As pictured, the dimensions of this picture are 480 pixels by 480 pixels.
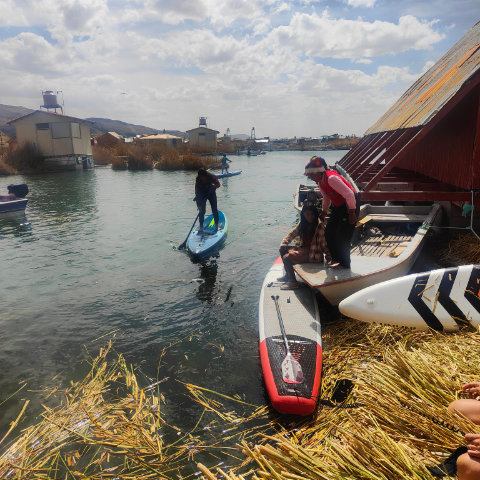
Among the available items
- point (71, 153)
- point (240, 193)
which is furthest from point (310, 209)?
point (71, 153)

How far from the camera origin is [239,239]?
15.8 meters

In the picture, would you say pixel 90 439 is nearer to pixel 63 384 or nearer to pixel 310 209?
pixel 63 384

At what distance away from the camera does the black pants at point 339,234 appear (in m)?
7.03

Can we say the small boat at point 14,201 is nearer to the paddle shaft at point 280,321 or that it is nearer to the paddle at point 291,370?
the paddle shaft at point 280,321

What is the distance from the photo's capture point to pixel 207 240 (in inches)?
540

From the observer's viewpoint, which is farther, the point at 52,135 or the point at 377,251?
the point at 52,135

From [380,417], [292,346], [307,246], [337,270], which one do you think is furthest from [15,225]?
[380,417]

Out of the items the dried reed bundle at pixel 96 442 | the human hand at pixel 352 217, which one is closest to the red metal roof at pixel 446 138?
the human hand at pixel 352 217

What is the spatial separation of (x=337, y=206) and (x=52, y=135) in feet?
161

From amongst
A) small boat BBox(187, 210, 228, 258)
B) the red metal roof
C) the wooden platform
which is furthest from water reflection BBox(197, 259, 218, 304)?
the red metal roof

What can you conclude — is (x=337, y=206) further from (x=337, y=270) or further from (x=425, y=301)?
(x=425, y=301)

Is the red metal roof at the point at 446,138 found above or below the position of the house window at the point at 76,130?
below

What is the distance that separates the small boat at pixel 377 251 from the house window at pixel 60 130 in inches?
1787

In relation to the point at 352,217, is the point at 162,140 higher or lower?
higher
